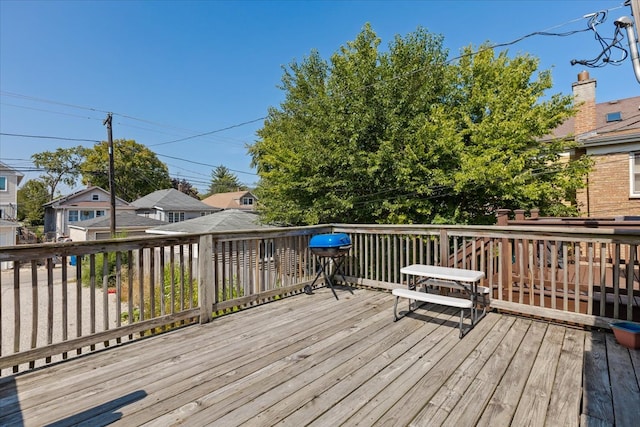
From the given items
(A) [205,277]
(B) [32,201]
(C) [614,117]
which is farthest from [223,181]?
(A) [205,277]

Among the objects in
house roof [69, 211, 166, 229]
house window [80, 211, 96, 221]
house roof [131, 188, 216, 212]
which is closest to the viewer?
house roof [69, 211, 166, 229]

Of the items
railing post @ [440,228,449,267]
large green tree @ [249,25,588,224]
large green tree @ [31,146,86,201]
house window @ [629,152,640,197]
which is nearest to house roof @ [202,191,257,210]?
large green tree @ [31,146,86,201]

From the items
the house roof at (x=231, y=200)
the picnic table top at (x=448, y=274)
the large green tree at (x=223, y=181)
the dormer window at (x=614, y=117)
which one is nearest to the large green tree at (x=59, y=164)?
the house roof at (x=231, y=200)

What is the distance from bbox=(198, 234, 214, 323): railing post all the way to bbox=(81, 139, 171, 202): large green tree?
38101 millimetres

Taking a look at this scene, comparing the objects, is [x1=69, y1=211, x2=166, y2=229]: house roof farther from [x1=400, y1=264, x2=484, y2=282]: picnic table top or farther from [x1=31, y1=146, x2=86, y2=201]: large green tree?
[x1=400, y1=264, x2=484, y2=282]: picnic table top

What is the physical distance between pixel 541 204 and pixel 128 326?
10.7 meters

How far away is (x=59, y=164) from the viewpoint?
37812 millimetres

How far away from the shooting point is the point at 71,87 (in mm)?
18594

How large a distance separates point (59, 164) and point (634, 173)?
49925 millimetres

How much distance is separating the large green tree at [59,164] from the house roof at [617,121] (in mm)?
45015

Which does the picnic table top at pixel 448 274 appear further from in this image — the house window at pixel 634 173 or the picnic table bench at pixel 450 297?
the house window at pixel 634 173

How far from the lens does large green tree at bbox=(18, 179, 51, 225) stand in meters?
37.3

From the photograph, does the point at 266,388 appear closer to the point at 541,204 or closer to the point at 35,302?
the point at 35,302

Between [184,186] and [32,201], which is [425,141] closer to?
[184,186]
